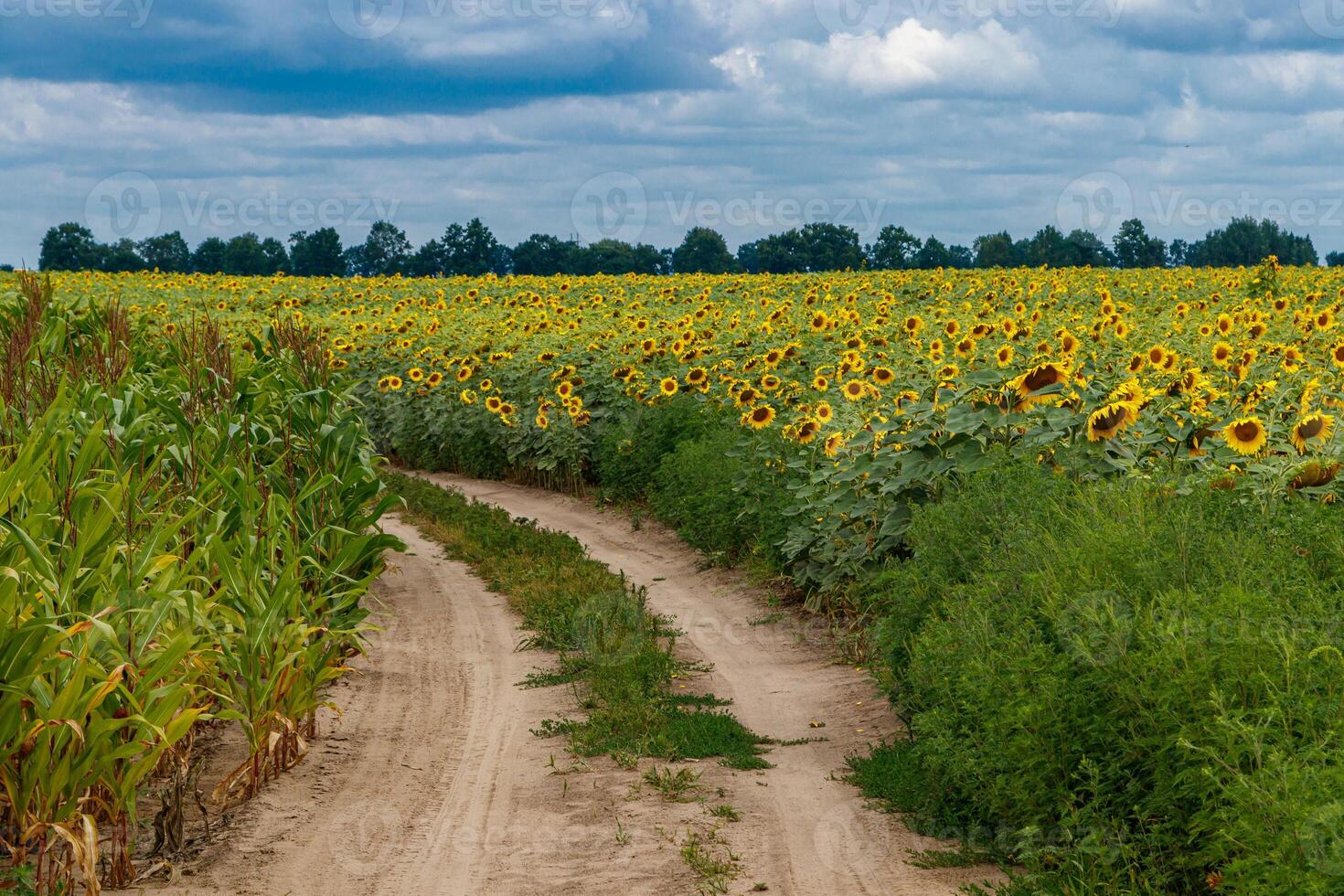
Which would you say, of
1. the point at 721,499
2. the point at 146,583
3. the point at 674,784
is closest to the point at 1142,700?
the point at 674,784

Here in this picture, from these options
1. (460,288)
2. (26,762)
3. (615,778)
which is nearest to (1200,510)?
(615,778)

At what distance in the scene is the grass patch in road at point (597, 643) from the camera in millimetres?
6746

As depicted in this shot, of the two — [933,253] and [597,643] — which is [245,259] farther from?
[597,643]

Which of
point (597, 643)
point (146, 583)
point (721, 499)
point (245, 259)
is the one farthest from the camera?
point (245, 259)

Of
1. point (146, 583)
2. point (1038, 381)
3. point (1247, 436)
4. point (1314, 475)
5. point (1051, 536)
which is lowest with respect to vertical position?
point (146, 583)

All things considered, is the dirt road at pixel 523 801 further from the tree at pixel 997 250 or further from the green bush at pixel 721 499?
the tree at pixel 997 250

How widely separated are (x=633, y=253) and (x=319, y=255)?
43.3 ft

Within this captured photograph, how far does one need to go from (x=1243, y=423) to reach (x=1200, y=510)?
1.30 meters

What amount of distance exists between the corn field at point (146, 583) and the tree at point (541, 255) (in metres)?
48.1

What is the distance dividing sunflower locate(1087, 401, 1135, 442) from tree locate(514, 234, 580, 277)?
5003cm

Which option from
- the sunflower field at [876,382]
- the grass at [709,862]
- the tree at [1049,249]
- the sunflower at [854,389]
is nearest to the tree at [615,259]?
the tree at [1049,249]

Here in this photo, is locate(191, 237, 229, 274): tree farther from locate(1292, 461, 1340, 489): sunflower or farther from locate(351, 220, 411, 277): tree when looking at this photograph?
locate(1292, 461, 1340, 489): sunflower

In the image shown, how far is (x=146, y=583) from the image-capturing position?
5.61 metres

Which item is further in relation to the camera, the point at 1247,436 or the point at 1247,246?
the point at 1247,246
